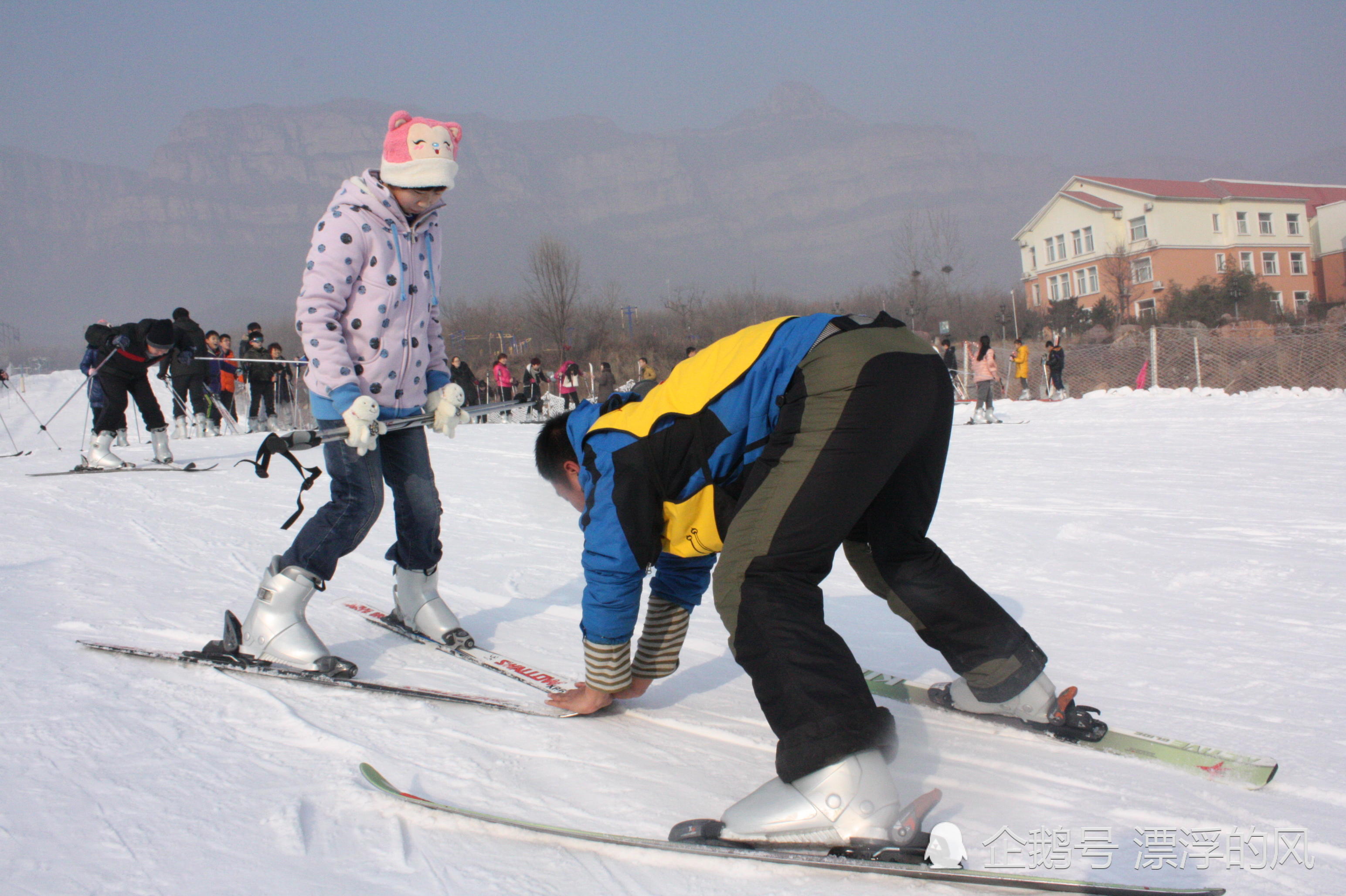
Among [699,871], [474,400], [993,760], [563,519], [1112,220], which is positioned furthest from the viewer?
[1112,220]

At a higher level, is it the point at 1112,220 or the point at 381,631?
the point at 1112,220

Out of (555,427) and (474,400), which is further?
(474,400)

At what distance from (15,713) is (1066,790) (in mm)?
2859

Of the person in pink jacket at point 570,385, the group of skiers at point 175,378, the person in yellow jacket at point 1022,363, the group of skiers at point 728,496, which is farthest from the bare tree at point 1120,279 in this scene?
the group of skiers at point 728,496

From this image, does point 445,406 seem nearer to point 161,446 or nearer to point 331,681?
point 331,681

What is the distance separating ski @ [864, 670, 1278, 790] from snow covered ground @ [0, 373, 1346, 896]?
0.04m

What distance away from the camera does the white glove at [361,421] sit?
8.74ft

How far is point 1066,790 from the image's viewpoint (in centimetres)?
204

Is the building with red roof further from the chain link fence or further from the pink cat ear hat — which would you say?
the pink cat ear hat

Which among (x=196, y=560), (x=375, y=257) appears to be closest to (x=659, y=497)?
(x=375, y=257)

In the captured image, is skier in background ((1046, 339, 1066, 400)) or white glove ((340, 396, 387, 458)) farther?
skier in background ((1046, 339, 1066, 400))

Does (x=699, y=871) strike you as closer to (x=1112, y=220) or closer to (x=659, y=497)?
(x=659, y=497)

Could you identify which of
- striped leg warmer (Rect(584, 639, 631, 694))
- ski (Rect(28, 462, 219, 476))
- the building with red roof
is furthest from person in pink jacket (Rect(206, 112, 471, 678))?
the building with red roof

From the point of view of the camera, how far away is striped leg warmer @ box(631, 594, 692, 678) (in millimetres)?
2537
